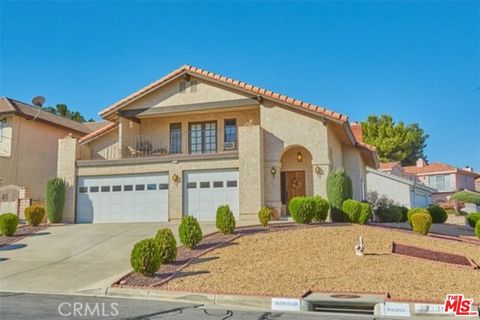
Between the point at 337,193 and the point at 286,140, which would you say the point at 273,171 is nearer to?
the point at 286,140

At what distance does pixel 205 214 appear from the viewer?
20.7 meters

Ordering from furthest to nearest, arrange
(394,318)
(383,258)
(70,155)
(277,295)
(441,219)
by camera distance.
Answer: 1. (441,219)
2. (70,155)
3. (383,258)
4. (277,295)
5. (394,318)

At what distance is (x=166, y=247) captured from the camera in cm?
1229

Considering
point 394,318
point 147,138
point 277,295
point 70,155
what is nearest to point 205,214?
point 147,138

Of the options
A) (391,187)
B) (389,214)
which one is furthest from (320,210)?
(391,187)

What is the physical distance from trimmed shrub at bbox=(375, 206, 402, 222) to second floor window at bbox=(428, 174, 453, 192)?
96.1 feet

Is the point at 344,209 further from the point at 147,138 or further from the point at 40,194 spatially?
the point at 40,194

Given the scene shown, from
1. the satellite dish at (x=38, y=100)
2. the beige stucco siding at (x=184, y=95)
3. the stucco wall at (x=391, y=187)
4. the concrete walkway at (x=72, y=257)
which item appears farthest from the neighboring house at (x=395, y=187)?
the satellite dish at (x=38, y=100)

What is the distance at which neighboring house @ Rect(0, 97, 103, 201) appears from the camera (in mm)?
25875

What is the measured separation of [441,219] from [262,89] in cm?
1314

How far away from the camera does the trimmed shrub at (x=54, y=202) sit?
70.3 ft

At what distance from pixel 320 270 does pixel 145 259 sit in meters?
4.34

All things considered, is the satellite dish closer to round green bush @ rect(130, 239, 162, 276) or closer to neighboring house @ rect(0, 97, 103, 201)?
neighboring house @ rect(0, 97, 103, 201)

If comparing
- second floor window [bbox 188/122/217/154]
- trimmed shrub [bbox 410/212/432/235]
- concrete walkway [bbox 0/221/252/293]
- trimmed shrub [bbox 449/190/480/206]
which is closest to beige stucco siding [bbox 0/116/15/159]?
concrete walkway [bbox 0/221/252/293]
